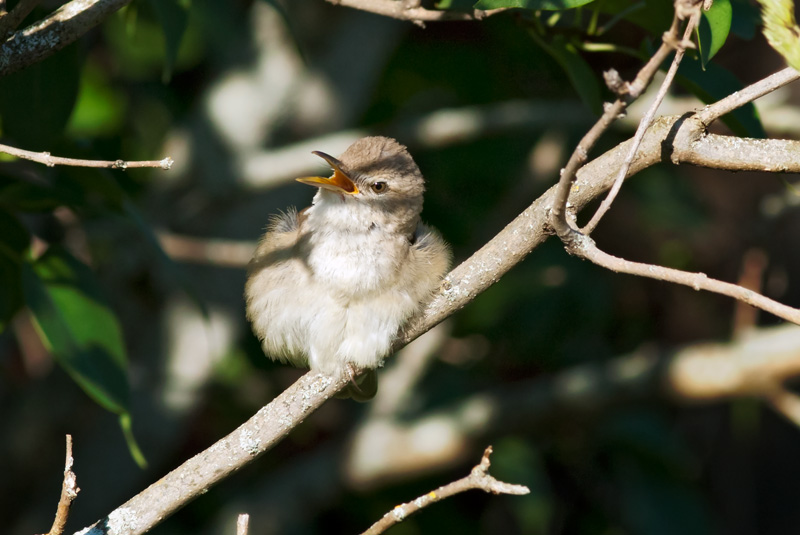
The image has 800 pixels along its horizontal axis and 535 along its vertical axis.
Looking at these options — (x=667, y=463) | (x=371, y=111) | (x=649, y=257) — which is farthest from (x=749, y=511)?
(x=371, y=111)

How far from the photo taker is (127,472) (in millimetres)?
5383

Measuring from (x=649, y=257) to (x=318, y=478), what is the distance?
3094 mm

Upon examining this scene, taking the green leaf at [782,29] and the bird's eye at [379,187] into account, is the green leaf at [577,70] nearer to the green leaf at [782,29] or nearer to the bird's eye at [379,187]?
the green leaf at [782,29]

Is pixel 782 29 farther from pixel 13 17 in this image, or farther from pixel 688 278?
pixel 13 17

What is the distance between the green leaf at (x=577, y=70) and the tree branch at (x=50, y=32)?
1.26 meters

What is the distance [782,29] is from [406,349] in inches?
163

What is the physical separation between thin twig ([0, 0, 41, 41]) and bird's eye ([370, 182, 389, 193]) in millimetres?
1666

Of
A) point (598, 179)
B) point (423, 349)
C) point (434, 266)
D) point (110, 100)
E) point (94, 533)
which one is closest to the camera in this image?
point (94, 533)

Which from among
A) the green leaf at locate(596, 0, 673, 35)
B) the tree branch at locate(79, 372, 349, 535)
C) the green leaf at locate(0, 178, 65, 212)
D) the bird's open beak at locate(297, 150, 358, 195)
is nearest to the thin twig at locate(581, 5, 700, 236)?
the green leaf at locate(596, 0, 673, 35)

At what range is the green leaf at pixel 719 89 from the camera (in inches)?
105

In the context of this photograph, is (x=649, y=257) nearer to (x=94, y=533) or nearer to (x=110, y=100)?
(x=110, y=100)

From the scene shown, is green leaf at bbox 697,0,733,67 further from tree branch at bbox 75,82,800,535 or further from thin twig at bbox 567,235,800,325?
thin twig at bbox 567,235,800,325

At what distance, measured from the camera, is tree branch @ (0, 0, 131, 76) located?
87.2 inches

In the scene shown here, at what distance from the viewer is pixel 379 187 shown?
362 centimetres
